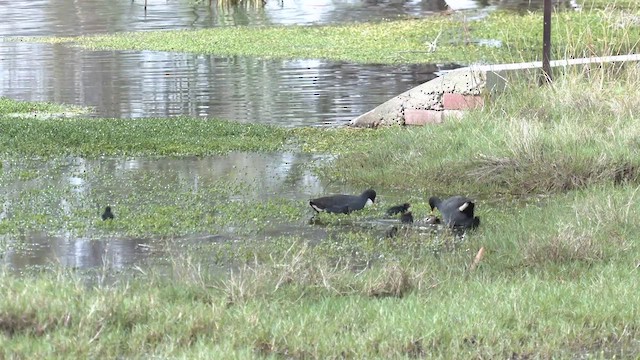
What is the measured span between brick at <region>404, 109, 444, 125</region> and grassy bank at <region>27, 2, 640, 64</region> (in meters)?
6.07

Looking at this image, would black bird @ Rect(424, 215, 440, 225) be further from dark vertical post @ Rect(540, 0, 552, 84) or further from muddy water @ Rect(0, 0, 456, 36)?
muddy water @ Rect(0, 0, 456, 36)

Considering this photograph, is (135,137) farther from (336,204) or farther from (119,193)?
(336,204)

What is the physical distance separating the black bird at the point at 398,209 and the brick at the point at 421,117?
5480 millimetres

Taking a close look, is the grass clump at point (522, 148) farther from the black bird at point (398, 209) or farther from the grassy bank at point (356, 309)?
the grassy bank at point (356, 309)

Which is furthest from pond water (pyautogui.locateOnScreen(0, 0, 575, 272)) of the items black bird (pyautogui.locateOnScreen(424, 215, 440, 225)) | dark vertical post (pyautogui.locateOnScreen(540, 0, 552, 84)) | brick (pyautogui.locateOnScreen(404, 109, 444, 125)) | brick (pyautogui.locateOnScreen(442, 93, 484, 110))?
dark vertical post (pyautogui.locateOnScreen(540, 0, 552, 84))

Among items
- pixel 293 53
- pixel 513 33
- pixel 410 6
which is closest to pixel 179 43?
pixel 293 53

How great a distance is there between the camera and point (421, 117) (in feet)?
53.5

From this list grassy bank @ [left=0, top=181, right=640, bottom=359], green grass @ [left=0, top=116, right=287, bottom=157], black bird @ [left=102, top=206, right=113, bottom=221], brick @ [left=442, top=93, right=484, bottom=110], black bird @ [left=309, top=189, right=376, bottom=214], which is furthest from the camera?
brick @ [left=442, top=93, right=484, bottom=110]

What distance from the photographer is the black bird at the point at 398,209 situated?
10531mm

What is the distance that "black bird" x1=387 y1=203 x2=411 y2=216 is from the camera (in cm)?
1053

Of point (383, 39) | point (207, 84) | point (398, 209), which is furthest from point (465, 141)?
point (383, 39)

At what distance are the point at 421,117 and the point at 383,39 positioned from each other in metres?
11.8

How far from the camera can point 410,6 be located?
1497 inches

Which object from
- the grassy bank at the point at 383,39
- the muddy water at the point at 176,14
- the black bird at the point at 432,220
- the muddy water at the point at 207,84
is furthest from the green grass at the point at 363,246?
the muddy water at the point at 176,14
